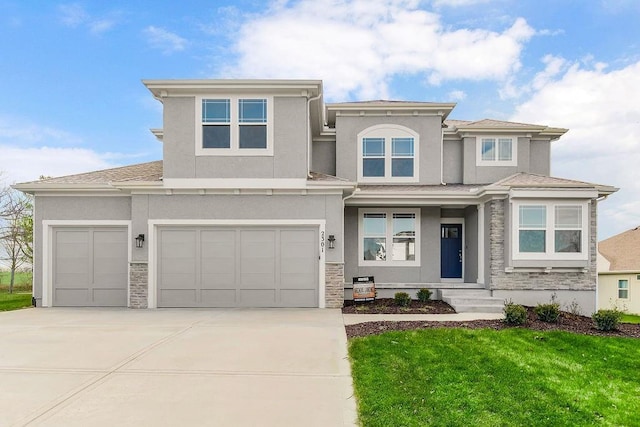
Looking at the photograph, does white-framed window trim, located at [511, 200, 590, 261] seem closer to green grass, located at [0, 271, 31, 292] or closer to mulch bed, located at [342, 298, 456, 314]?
mulch bed, located at [342, 298, 456, 314]

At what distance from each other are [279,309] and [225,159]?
14.0 ft

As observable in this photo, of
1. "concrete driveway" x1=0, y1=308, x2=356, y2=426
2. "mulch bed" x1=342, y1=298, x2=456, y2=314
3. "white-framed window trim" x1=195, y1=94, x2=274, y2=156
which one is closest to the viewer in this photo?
"concrete driveway" x1=0, y1=308, x2=356, y2=426

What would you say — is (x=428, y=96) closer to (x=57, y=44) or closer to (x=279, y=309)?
(x=279, y=309)

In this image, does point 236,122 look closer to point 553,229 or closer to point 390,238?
point 390,238

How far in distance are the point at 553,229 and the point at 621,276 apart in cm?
1380

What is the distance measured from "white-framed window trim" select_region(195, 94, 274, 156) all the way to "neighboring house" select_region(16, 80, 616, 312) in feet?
0.09

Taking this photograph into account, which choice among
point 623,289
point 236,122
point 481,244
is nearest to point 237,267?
point 236,122

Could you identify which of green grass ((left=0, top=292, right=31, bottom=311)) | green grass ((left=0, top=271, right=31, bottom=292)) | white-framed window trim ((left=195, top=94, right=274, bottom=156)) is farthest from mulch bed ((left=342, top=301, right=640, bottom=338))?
green grass ((left=0, top=271, right=31, bottom=292))

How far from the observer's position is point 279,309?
35.1ft

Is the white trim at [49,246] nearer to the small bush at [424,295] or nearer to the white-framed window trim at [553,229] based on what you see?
the small bush at [424,295]

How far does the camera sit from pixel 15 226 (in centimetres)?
2102

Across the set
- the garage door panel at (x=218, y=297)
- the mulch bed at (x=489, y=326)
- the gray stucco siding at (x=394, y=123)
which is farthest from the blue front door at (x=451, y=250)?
the garage door panel at (x=218, y=297)

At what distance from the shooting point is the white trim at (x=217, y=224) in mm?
10805

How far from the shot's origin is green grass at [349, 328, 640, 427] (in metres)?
4.16
